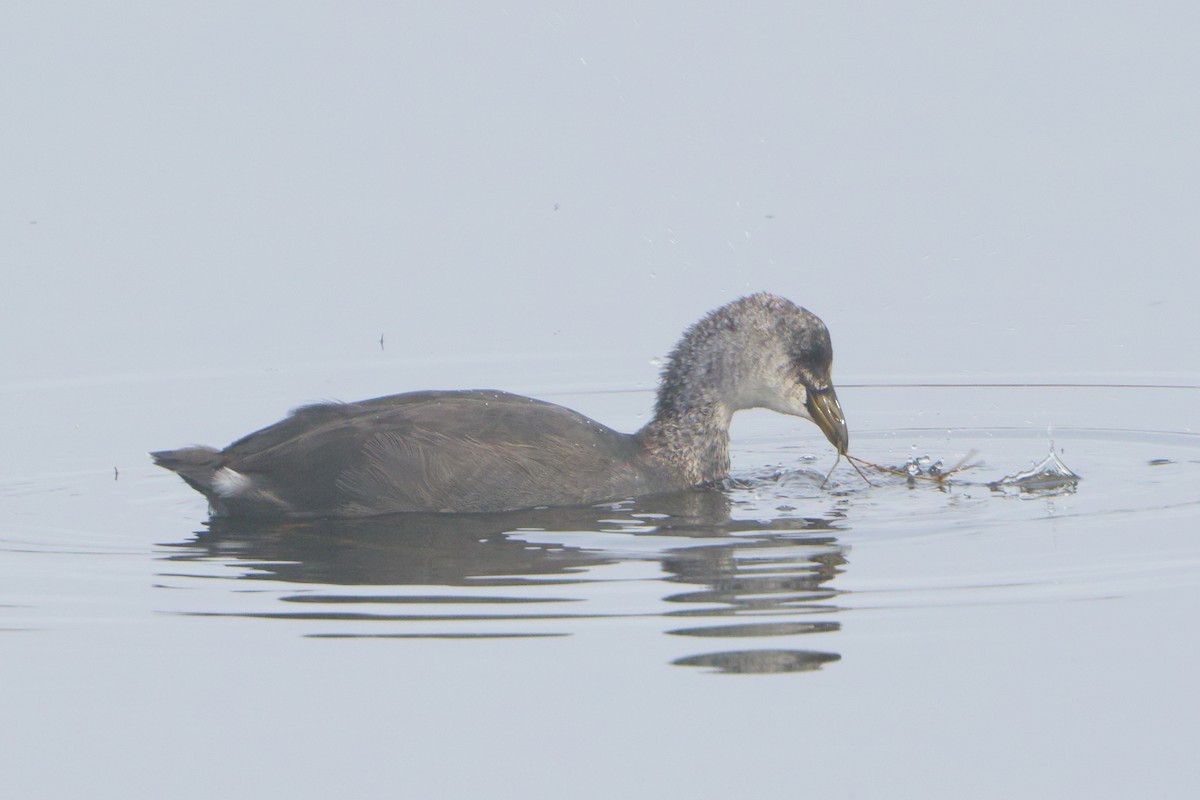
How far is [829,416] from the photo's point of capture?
481 inches

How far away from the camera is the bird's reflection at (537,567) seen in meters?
8.66

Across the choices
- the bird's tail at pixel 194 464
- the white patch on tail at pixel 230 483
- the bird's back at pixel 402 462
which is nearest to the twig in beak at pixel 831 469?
the bird's back at pixel 402 462

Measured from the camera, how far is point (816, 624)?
8641 mm

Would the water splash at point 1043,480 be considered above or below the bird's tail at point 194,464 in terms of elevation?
below

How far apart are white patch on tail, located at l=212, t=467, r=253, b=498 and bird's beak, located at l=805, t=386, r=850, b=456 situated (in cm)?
320

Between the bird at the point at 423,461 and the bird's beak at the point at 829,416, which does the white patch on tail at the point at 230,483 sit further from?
the bird's beak at the point at 829,416

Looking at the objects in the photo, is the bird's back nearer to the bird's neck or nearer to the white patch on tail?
the white patch on tail

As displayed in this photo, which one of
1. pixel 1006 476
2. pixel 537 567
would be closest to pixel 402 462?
pixel 537 567

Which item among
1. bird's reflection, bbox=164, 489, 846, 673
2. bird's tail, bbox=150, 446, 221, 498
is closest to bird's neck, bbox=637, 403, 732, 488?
bird's reflection, bbox=164, 489, 846, 673

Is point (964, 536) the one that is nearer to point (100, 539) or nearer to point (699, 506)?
point (699, 506)

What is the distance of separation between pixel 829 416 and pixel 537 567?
9.70ft

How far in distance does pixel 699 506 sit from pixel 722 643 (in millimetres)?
3132

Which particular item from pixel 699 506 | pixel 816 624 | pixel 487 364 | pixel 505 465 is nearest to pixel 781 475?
pixel 699 506

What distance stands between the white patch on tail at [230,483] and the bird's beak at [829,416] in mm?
3201
